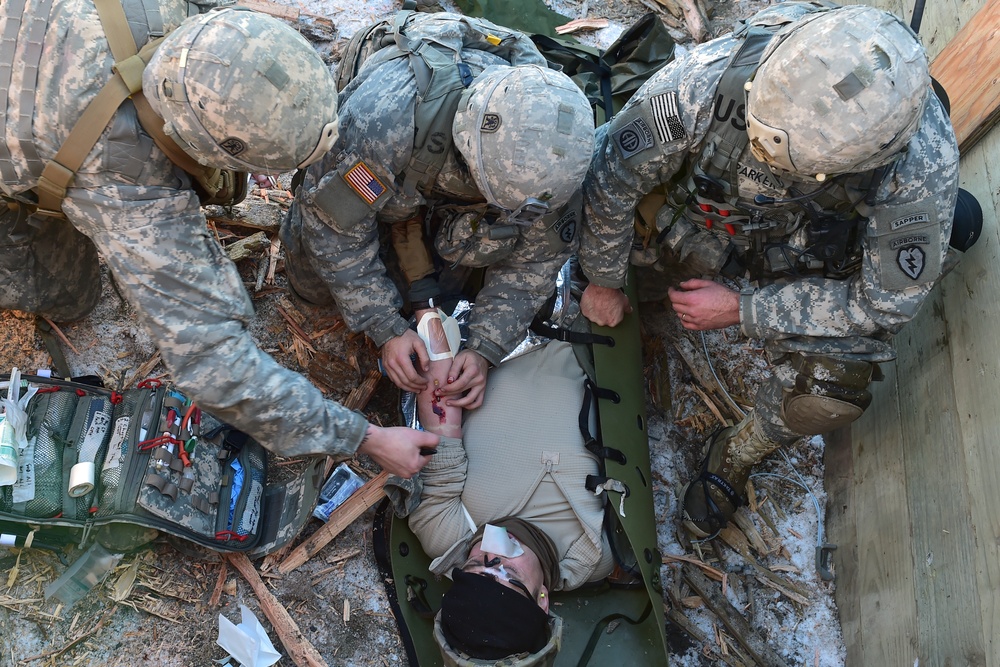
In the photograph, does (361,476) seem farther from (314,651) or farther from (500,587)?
(500,587)

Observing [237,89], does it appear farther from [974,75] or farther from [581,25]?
[581,25]

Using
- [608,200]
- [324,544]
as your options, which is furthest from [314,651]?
[608,200]

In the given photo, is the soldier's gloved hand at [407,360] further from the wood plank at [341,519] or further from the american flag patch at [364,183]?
the american flag patch at [364,183]

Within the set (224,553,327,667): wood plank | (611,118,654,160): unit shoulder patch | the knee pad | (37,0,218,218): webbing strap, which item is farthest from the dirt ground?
(37,0,218,218): webbing strap

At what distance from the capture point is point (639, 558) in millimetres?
3330

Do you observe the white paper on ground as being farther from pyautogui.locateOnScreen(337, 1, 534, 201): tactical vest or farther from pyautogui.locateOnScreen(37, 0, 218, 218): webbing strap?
pyautogui.locateOnScreen(337, 1, 534, 201): tactical vest

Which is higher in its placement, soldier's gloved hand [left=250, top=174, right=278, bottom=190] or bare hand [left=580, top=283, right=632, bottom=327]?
soldier's gloved hand [left=250, top=174, right=278, bottom=190]

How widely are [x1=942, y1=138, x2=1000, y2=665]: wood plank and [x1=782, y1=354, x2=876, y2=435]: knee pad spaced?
13.5 inches

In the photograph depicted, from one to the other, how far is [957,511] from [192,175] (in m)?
2.96

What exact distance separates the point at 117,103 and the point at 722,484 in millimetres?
2893

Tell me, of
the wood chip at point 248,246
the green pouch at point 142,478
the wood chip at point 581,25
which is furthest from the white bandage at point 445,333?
the wood chip at point 581,25

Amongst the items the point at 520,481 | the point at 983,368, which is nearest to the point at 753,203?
A: the point at 983,368

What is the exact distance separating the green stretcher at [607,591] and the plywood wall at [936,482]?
0.90 metres

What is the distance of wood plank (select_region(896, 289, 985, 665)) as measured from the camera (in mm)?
2865
